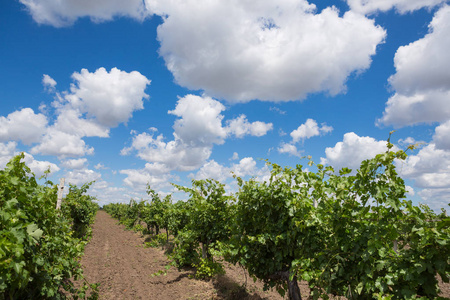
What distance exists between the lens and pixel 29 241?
10.7 feet

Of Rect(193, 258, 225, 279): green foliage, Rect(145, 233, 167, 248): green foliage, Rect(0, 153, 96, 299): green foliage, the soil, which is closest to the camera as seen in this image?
Rect(0, 153, 96, 299): green foliage

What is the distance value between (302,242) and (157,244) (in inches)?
564

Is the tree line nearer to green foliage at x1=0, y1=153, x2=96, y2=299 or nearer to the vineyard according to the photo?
the vineyard

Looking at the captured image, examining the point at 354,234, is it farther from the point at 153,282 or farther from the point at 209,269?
the point at 153,282

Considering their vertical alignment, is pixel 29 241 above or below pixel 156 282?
above

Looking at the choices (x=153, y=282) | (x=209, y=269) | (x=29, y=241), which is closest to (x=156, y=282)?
(x=153, y=282)

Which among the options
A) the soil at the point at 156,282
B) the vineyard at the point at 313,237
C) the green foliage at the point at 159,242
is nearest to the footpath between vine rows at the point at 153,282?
the soil at the point at 156,282

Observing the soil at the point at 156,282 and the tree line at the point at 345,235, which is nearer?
the tree line at the point at 345,235

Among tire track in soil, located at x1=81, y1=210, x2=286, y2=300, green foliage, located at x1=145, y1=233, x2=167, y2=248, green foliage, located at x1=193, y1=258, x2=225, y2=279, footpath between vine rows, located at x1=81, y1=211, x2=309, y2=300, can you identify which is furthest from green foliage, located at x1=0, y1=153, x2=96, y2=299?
green foliage, located at x1=145, y1=233, x2=167, y2=248

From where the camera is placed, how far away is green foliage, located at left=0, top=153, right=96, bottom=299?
299 cm

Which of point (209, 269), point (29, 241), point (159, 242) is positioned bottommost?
point (209, 269)

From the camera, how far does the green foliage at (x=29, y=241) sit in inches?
118

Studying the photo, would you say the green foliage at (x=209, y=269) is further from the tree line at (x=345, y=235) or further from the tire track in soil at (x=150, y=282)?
the tree line at (x=345, y=235)

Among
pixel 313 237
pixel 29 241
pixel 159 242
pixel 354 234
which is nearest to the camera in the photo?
pixel 29 241
